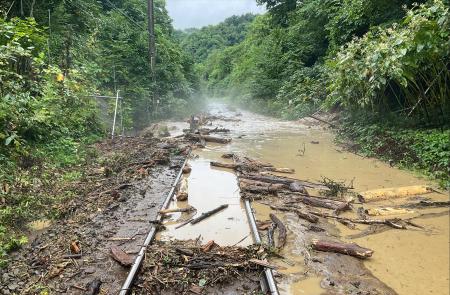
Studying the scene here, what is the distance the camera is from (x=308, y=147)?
14.2 m

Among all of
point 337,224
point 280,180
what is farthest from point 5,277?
point 280,180

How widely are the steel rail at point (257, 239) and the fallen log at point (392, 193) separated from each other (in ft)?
8.22

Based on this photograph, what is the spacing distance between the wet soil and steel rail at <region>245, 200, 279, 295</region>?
1.84 m

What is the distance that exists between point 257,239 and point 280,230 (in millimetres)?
634

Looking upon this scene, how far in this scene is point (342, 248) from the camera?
5.68 m

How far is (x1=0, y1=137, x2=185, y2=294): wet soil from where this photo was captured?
489 cm

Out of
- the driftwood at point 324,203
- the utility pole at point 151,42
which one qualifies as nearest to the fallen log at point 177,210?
the driftwood at point 324,203

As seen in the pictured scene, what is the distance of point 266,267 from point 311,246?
1.20 m

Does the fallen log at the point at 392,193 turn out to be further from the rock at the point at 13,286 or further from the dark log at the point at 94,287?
the rock at the point at 13,286

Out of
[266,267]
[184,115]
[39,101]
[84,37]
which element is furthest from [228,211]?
[184,115]

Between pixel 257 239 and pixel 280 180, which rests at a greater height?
pixel 280 180

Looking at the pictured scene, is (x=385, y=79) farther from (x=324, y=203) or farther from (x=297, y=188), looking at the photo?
(x=324, y=203)

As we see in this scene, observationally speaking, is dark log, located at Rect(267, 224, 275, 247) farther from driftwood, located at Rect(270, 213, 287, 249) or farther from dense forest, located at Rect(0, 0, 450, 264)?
dense forest, located at Rect(0, 0, 450, 264)

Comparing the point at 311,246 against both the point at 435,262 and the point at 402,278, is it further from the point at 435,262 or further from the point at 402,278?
the point at 435,262
